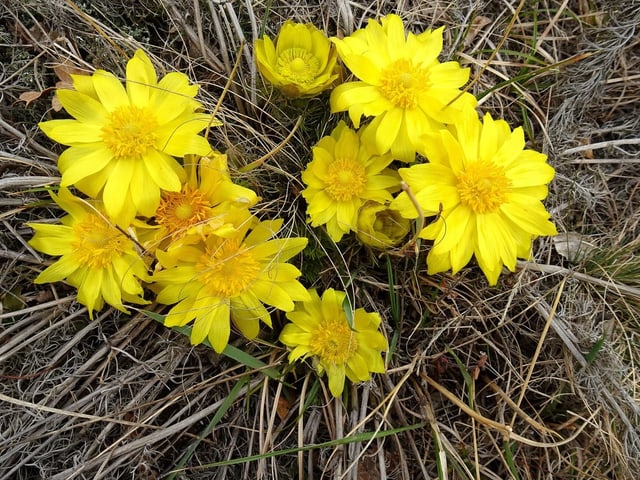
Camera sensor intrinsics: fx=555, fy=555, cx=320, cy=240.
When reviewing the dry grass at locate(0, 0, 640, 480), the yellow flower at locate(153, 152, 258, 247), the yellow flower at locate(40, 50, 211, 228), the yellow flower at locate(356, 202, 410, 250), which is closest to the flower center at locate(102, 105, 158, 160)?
the yellow flower at locate(40, 50, 211, 228)

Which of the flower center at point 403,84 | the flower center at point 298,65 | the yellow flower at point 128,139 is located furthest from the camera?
the flower center at point 298,65

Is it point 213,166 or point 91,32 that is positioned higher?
point 91,32

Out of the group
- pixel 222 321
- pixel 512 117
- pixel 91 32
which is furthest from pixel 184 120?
pixel 512 117

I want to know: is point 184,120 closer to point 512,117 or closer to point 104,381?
point 104,381

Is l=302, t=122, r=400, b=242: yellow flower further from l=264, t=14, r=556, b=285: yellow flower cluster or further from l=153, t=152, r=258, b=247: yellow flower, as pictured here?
l=153, t=152, r=258, b=247: yellow flower

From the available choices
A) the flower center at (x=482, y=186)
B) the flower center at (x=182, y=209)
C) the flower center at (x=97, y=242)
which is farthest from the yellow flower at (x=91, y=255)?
the flower center at (x=482, y=186)

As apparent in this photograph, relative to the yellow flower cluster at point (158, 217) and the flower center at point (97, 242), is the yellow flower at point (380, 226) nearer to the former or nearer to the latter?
the yellow flower cluster at point (158, 217)
